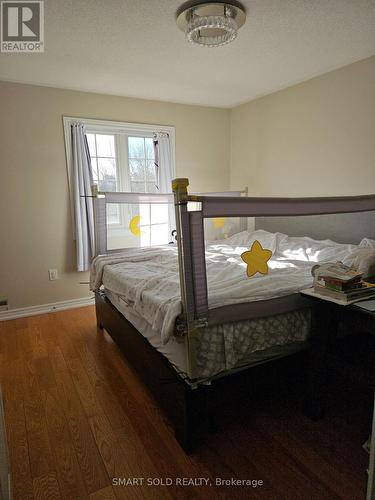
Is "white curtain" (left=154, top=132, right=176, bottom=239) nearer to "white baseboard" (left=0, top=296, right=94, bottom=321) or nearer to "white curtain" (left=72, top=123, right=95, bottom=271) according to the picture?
"white curtain" (left=72, top=123, right=95, bottom=271)

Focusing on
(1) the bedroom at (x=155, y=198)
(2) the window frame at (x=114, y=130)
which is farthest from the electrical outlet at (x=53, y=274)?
(2) the window frame at (x=114, y=130)

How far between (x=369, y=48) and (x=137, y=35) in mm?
1775

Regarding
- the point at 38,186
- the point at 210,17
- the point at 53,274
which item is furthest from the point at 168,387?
the point at 38,186

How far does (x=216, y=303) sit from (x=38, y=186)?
255 centimetres

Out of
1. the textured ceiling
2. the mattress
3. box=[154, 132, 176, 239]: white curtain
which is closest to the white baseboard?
box=[154, 132, 176, 239]: white curtain

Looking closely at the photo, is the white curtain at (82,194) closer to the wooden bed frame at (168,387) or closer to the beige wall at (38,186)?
the beige wall at (38,186)

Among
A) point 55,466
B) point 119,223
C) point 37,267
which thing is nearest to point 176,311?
point 55,466

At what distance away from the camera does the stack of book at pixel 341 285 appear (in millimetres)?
1481

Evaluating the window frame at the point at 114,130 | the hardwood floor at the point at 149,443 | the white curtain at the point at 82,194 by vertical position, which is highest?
the window frame at the point at 114,130

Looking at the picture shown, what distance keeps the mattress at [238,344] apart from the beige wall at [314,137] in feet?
5.38

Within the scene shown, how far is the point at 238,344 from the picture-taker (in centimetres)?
153

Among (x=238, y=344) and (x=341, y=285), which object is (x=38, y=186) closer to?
(x=238, y=344)

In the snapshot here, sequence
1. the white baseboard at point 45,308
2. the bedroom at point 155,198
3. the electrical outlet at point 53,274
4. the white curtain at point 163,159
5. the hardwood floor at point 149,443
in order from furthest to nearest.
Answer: the white curtain at point 163,159, the electrical outlet at point 53,274, the white baseboard at point 45,308, the bedroom at point 155,198, the hardwood floor at point 149,443

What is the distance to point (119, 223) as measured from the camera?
10.0 ft
